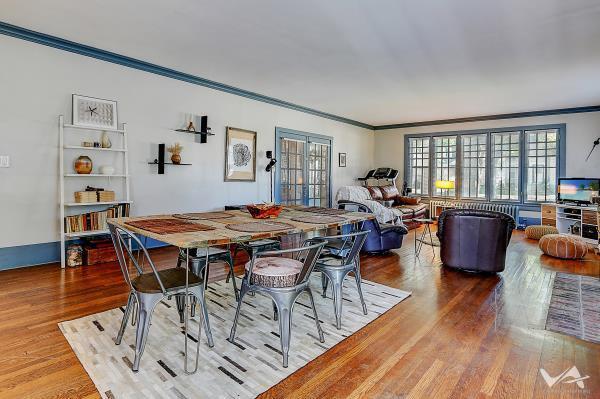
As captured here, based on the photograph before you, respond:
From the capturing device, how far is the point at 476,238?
3898 mm

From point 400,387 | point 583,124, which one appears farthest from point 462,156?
point 400,387

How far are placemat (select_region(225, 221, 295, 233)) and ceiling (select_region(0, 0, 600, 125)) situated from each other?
1940 mm

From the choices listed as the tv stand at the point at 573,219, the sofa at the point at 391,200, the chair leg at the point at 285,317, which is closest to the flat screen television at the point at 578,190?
the tv stand at the point at 573,219

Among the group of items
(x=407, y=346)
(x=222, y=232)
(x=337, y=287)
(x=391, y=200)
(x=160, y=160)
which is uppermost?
(x=160, y=160)

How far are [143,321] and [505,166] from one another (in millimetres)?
8434

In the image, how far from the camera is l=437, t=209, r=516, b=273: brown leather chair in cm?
381

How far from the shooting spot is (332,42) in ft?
12.5

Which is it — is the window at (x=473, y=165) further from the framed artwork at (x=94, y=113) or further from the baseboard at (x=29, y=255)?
the baseboard at (x=29, y=255)

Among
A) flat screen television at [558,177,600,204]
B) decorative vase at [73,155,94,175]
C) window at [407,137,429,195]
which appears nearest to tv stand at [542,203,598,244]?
flat screen television at [558,177,600,204]

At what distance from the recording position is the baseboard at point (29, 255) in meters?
3.79

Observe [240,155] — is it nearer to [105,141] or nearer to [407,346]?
[105,141]

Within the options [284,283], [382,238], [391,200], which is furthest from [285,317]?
[391,200]

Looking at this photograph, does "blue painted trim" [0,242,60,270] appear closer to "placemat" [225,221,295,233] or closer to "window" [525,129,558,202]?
"placemat" [225,221,295,233]

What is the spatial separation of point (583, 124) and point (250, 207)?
25.1ft
